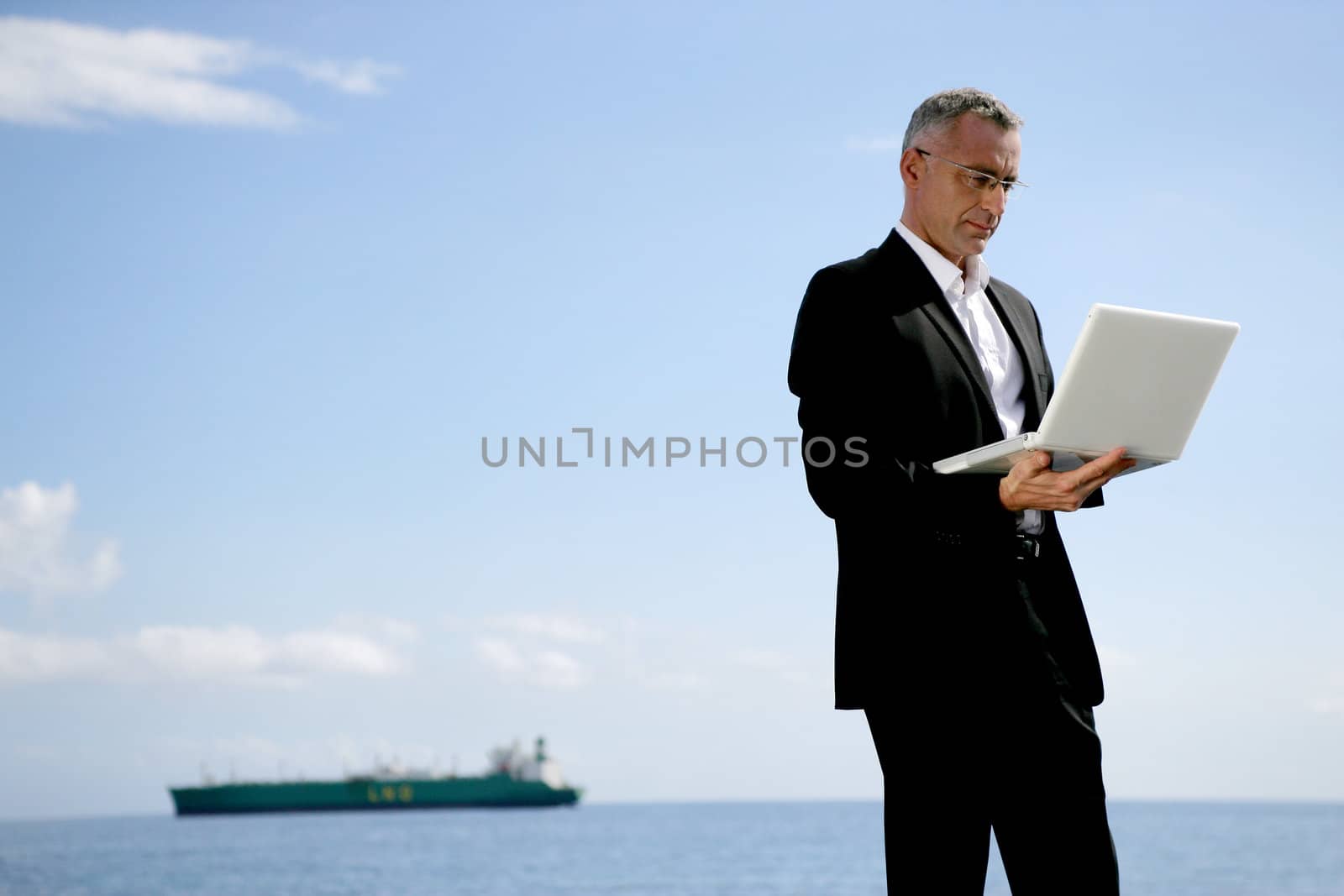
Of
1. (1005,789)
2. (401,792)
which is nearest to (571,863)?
(401,792)

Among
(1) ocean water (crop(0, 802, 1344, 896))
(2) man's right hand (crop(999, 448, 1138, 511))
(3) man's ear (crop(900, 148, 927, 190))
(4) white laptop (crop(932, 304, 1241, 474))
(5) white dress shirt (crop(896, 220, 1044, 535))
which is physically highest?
(3) man's ear (crop(900, 148, 927, 190))

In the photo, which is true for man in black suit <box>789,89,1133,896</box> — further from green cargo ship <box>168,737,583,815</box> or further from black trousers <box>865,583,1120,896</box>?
green cargo ship <box>168,737,583,815</box>

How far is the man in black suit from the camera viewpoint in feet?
8.09

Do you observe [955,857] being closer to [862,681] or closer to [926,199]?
[862,681]

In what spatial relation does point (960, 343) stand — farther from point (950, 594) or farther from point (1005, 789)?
point (1005, 789)

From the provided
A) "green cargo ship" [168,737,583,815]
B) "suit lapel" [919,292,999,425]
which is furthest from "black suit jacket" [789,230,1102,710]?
"green cargo ship" [168,737,583,815]

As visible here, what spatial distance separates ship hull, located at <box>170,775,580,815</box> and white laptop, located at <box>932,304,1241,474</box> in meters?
72.0

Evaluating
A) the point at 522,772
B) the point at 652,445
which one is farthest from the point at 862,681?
the point at 522,772

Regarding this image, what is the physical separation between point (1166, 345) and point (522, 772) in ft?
246

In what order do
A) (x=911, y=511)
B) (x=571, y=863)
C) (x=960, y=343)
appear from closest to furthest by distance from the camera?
(x=911, y=511) < (x=960, y=343) < (x=571, y=863)

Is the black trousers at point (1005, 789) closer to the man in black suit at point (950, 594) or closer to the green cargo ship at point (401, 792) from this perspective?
the man in black suit at point (950, 594)

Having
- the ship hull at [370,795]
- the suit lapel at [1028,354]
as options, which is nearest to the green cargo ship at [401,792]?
the ship hull at [370,795]

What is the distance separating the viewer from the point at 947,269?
2.68m

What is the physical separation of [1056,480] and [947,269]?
1.86 feet
